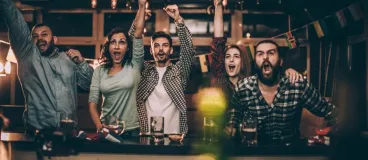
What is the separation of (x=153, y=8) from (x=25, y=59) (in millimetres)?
4111

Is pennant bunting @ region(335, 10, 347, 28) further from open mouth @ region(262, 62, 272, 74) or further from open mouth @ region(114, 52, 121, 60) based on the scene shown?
open mouth @ region(114, 52, 121, 60)

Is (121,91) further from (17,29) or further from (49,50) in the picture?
(17,29)

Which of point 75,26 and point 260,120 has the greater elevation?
point 75,26

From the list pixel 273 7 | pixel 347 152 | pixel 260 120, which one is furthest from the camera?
pixel 273 7

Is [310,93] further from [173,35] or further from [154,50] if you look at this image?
[173,35]

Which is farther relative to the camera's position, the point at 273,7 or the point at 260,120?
the point at 273,7

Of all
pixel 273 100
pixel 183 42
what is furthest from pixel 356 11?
pixel 183 42

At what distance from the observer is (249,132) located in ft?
9.79

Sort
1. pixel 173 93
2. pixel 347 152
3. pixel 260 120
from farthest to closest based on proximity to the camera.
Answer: pixel 173 93, pixel 260 120, pixel 347 152

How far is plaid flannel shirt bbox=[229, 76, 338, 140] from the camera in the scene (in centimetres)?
363

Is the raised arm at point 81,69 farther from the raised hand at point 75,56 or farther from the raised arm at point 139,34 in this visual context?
the raised arm at point 139,34

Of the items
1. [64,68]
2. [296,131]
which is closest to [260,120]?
[296,131]

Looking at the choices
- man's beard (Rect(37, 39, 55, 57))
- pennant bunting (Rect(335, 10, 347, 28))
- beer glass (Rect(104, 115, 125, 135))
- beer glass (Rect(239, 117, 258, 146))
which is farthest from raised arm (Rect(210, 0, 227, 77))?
pennant bunting (Rect(335, 10, 347, 28))

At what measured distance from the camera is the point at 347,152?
103 inches
